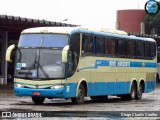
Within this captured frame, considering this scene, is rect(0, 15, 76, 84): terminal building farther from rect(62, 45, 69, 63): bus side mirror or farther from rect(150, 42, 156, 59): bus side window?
rect(62, 45, 69, 63): bus side mirror

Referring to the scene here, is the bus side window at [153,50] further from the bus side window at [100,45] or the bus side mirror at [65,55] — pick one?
the bus side mirror at [65,55]

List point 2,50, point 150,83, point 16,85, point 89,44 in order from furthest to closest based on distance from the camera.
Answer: point 2,50 < point 150,83 < point 89,44 < point 16,85

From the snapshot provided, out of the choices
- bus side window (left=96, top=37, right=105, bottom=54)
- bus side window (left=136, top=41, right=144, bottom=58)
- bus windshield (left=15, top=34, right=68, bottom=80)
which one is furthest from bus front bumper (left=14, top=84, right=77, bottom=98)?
bus side window (left=136, top=41, right=144, bottom=58)

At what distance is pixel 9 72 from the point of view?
51.3 metres

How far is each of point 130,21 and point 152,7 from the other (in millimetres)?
73029

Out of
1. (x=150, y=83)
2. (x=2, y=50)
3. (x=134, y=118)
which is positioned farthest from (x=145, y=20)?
(x=134, y=118)

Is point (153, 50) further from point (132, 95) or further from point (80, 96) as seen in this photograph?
point (80, 96)

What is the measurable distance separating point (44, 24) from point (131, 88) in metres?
15.9

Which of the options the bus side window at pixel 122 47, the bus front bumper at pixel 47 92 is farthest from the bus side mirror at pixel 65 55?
the bus side window at pixel 122 47

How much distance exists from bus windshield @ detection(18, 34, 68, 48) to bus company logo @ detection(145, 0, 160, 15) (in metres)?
4.18

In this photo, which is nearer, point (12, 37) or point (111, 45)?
point (111, 45)

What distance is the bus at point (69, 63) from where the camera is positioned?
21922 millimetres

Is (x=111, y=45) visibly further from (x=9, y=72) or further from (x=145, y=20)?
(x=145, y=20)

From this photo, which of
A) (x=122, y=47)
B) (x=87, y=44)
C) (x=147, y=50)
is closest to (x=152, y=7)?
(x=87, y=44)
